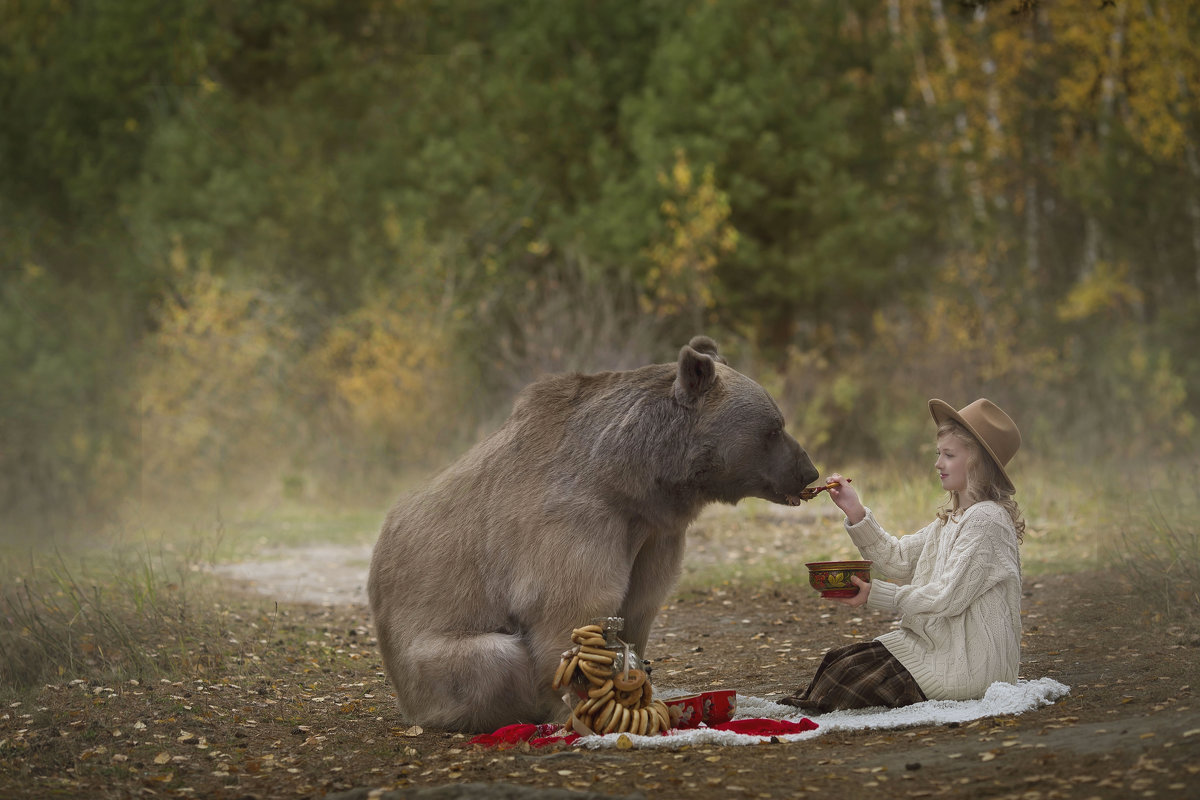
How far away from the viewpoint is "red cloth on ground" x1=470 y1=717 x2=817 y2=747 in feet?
18.8

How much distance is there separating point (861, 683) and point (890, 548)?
67 cm

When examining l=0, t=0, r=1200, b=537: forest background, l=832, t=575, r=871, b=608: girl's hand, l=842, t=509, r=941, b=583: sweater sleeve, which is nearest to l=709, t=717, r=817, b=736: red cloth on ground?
l=832, t=575, r=871, b=608: girl's hand

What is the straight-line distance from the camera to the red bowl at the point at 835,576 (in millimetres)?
5891

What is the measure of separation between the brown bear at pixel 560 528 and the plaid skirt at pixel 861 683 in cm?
84

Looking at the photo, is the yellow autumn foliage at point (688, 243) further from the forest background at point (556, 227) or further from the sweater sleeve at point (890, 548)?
the sweater sleeve at point (890, 548)

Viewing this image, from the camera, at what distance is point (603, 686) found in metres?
5.60

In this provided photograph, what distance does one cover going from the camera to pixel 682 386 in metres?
6.13

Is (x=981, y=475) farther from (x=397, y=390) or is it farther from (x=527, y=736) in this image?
(x=397, y=390)

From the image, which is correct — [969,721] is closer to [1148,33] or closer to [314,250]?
[1148,33]

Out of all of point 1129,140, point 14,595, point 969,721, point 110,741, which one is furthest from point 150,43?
point 969,721

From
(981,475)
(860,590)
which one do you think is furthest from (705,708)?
(981,475)

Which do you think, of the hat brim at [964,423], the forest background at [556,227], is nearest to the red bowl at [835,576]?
the hat brim at [964,423]

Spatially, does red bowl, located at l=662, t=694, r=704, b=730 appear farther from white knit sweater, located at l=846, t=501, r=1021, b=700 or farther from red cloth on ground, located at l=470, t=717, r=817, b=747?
white knit sweater, located at l=846, t=501, r=1021, b=700

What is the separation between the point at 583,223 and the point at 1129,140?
9661 millimetres
